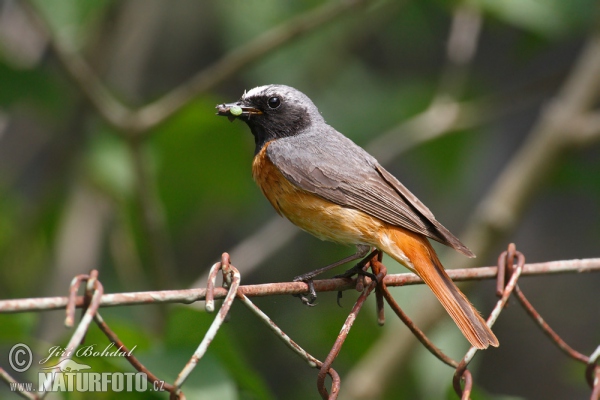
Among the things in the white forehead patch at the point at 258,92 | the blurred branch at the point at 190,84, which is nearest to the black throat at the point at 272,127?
the white forehead patch at the point at 258,92

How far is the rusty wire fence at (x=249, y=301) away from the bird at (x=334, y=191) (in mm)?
174

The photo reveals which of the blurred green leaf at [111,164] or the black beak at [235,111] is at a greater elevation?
the black beak at [235,111]

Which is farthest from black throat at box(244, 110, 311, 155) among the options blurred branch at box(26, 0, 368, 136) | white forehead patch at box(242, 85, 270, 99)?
blurred branch at box(26, 0, 368, 136)

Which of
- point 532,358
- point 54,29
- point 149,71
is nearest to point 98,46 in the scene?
point 54,29

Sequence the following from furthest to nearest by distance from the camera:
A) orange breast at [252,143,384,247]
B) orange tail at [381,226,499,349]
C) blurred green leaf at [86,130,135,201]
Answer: blurred green leaf at [86,130,135,201]
orange breast at [252,143,384,247]
orange tail at [381,226,499,349]

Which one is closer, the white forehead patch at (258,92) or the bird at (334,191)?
the bird at (334,191)

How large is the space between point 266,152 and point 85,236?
7.54ft

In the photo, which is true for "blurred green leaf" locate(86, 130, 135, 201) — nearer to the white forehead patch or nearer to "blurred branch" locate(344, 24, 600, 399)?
the white forehead patch

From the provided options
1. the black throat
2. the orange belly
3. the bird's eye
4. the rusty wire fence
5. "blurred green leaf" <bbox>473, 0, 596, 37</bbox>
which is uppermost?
"blurred green leaf" <bbox>473, 0, 596, 37</bbox>

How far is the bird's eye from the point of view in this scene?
3.88 meters

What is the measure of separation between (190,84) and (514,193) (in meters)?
2.20

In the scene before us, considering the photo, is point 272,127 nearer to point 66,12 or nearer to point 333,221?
point 333,221

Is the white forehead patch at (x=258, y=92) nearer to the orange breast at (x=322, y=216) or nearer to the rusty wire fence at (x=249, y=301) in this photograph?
the orange breast at (x=322, y=216)

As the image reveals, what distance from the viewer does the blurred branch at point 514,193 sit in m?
4.60
